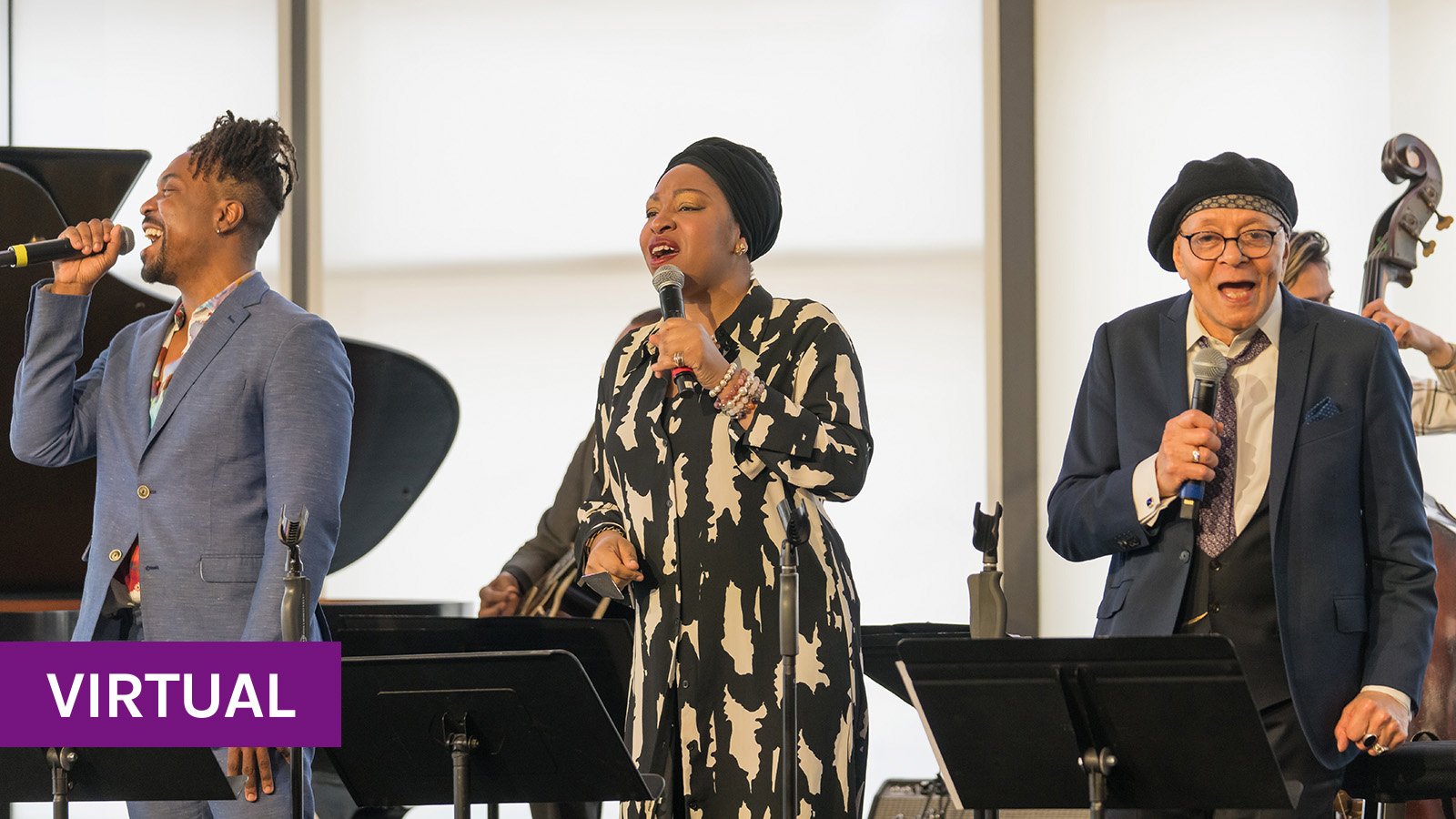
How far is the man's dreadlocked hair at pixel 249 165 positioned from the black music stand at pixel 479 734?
95 cm

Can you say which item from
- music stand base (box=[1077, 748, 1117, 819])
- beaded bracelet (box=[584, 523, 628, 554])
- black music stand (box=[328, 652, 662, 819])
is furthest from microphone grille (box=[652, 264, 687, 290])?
music stand base (box=[1077, 748, 1117, 819])

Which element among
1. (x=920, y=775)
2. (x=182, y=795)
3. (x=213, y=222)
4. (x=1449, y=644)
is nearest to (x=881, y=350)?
(x=920, y=775)

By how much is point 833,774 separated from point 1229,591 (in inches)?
25.0

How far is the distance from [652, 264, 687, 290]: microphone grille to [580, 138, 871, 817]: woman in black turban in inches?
2.8

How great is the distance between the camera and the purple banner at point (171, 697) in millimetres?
2494

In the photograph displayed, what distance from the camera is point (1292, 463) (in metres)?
2.51

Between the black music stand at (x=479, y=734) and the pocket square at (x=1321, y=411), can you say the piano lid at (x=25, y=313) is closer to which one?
the black music stand at (x=479, y=734)

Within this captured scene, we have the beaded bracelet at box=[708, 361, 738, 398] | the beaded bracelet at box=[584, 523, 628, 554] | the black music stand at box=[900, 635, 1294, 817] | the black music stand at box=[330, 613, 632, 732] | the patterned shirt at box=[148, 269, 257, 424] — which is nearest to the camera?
the black music stand at box=[900, 635, 1294, 817]

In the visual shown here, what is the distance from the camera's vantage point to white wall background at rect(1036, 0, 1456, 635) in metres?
5.82

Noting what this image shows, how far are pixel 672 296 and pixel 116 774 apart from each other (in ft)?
3.56

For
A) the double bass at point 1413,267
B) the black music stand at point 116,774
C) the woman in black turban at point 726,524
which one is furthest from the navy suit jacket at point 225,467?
the double bass at point 1413,267

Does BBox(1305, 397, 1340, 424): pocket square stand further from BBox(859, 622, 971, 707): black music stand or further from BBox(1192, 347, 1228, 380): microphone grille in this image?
BBox(859, 622, 971, 707): black music stand

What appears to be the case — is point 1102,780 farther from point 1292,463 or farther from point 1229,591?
point 1292,463

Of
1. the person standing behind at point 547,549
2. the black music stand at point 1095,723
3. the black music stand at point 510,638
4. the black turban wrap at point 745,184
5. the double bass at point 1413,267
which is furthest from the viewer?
the person standing behind at point 547,549
